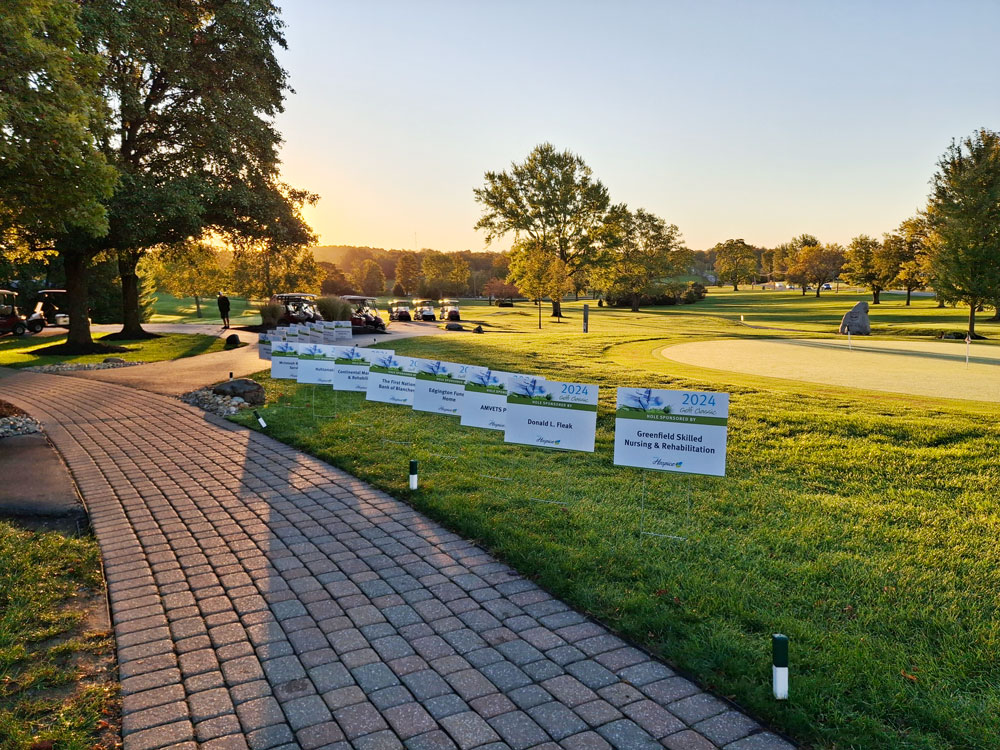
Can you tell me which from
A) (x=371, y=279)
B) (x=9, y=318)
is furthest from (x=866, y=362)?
(x=371, y=279)

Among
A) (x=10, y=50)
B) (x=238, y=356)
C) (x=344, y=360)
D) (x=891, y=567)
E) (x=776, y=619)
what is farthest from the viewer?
(x=238, y=356)

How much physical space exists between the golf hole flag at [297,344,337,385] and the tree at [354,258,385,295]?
10513 cm

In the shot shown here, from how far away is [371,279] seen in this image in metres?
121

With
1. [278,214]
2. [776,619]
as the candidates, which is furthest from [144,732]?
[278,214]

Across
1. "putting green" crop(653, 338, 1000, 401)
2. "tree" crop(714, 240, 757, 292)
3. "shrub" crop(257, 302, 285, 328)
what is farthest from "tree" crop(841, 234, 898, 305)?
"shrub" crop(257, 302, 285, 328)

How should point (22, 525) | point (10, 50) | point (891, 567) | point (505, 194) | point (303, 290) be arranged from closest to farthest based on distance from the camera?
point (891, 567) → point (22, 525) → point (10, 50) → point (303, 290) → point (505, 194)

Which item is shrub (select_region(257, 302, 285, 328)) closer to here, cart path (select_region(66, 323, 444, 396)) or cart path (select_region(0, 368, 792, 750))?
cart path (select_region(66, 323, 444, 396))

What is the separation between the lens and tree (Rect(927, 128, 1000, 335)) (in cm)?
3034

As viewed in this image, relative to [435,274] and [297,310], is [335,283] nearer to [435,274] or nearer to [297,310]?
[435,274]

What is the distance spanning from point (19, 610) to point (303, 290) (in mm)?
52664

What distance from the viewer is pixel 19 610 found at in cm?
501

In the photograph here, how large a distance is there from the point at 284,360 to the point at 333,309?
19.8 m

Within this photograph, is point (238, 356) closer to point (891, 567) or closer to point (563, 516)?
point (563, 516)

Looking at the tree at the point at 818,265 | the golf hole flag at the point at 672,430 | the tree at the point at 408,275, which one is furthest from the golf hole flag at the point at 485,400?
the tree at the point at 408,275
